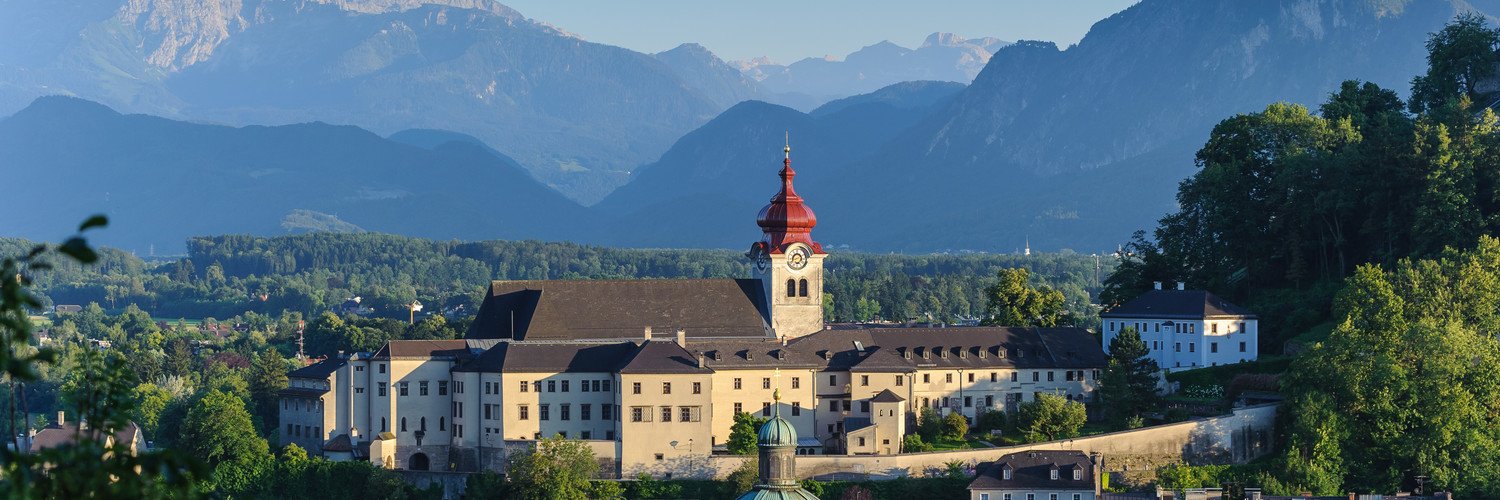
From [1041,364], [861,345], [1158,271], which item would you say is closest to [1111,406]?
[1041,364]

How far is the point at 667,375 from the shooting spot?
8112 centimetres

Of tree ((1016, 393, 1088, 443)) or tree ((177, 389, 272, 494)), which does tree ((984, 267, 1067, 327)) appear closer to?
tree ((1016, 393, 1088, 443))

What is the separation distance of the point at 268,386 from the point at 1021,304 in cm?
3372

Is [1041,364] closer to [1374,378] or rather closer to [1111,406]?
[1111,406]

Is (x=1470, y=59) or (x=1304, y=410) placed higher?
(x=1470, y=59)

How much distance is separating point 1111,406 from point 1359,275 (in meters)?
10.8

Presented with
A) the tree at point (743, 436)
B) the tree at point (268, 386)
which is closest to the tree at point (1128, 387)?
the tree at point (743, 436)

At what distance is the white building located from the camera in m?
91.0

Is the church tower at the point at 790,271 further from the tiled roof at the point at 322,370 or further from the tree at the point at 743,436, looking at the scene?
the tiled roof at the point at 322,370

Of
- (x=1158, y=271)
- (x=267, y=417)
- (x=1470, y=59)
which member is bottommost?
(x=267, y=417)

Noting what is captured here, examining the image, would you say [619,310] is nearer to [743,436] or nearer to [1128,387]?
[743,436]

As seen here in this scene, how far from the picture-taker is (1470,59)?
104 m

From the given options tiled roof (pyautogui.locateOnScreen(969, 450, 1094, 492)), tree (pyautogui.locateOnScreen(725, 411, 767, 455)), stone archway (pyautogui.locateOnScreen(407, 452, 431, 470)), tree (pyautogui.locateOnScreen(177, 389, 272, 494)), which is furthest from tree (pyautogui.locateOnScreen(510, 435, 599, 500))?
tiled roof (pyautogui.locateOnScreen(969, 450, 1094, 492))

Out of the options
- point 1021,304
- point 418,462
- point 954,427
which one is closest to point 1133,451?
point 954,427
